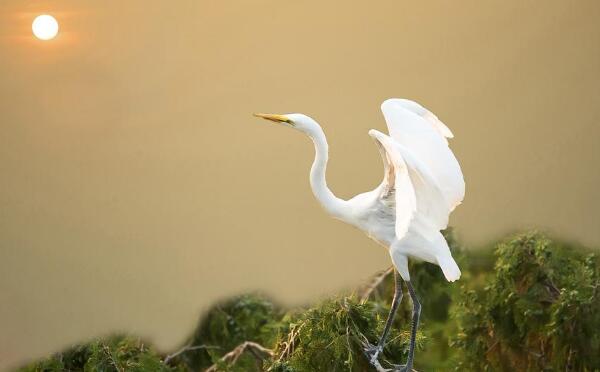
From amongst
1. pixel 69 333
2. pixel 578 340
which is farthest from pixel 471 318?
pixel 69 333

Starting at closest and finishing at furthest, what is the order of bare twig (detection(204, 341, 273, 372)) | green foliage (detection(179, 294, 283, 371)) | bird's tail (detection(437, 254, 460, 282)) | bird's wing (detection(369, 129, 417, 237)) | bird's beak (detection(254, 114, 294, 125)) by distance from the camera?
bird's wing (detection(369, 129, 417, 237))
bird's tail (detection(437, 254, 460, 282))
bird's beak (detection(254, 114, 294, 125))
bare twig (detection(204, 341, 273, 372))
green foliage (detection(179, 294, 283, 371))

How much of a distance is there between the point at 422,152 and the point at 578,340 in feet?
4.91

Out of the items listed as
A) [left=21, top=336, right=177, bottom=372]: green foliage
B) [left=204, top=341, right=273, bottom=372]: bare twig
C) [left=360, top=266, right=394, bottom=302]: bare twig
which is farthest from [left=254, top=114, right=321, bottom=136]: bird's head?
[left=360, top=266, right=394, bottom=302]: bare twig

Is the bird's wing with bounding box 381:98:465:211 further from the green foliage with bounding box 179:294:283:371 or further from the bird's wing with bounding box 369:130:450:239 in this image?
the green foliage with bounding box 179:294:283:371

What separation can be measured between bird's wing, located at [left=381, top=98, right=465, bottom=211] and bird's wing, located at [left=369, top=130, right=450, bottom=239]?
120 mm

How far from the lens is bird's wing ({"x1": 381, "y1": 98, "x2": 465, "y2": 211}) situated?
2748mm

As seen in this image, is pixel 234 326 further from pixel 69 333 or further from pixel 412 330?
pixel 412 330

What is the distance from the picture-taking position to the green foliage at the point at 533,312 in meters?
3.89

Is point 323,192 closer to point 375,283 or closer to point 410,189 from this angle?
point 410,189

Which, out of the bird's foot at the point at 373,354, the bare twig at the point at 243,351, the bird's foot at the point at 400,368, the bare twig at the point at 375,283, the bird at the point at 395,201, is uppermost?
the bird at the point at 395,201

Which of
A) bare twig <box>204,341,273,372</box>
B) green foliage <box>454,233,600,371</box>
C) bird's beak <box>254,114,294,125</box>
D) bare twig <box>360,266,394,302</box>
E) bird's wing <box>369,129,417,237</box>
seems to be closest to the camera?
bird's wing <box>369,129,417,237</box>

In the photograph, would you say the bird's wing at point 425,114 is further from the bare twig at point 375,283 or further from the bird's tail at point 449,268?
the bare twig at point 375,283

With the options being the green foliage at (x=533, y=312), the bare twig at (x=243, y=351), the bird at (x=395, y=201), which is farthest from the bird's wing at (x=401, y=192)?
the green foliage at (x=533, y=312)

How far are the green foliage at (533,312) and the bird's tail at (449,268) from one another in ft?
4.30
